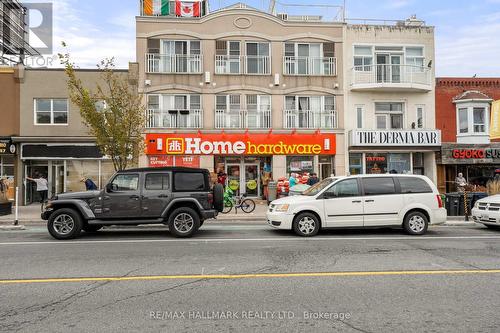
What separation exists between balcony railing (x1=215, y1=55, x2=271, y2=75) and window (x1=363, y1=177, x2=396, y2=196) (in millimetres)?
13765

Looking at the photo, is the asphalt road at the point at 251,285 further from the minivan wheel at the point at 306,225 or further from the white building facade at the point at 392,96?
the white building facade at the point at 392,96

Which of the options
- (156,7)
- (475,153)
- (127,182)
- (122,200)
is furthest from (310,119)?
(122,200)

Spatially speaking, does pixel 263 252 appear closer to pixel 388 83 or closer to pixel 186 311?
pixel 186 311

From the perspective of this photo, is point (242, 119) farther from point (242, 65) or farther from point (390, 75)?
point (390, 75)

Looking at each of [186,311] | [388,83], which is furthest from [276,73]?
[186,311]

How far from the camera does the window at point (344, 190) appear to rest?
11.0 meters

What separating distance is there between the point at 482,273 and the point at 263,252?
3.96 m

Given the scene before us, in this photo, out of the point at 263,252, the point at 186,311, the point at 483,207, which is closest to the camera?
the point at 186,311

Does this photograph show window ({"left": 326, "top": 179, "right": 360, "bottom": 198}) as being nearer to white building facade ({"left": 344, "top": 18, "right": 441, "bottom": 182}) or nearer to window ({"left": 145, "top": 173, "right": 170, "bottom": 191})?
window ({"left": 145, "top": 173, "right": 170, "bottom": 191})

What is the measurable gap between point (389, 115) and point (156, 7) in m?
15.4

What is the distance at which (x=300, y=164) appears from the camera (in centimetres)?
2362

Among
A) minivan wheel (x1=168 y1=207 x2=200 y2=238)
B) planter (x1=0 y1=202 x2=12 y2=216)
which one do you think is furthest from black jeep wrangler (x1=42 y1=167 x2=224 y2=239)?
planter (x1=0 y1=202 x2=12 y2=216)

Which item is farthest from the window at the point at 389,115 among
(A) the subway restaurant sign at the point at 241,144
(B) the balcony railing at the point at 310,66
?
(B) the balcony railing at the point at 310,66

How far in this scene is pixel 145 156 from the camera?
22469 millimetres
